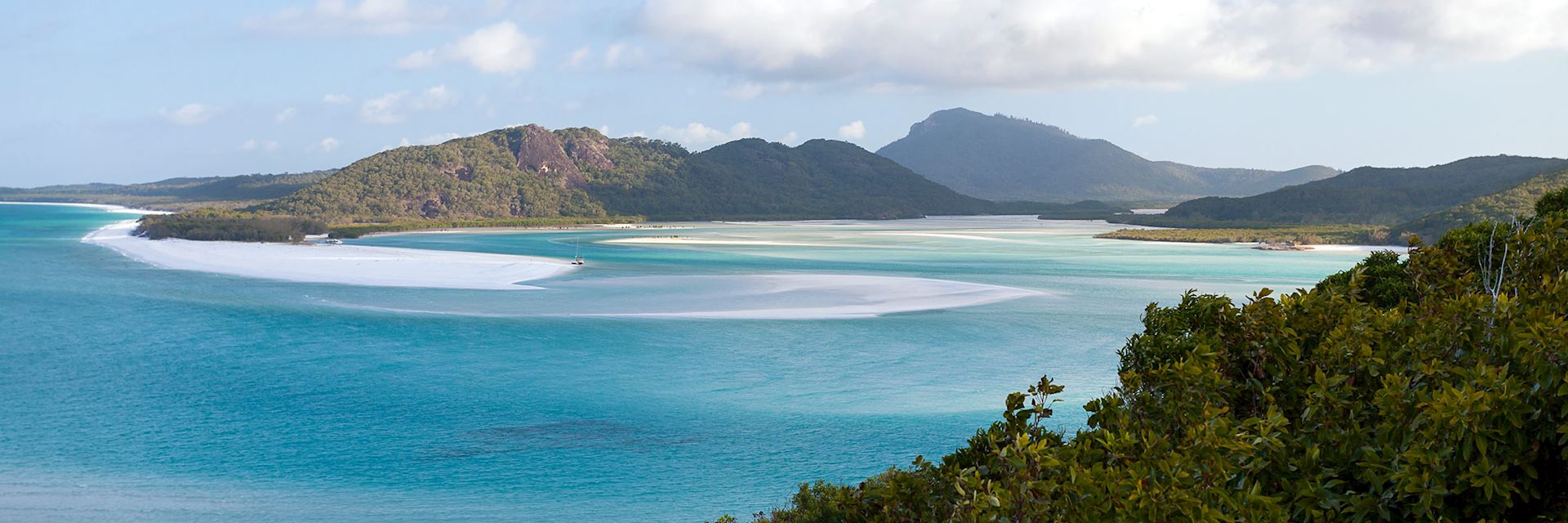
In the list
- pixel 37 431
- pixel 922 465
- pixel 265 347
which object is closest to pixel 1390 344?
pixel 922 465

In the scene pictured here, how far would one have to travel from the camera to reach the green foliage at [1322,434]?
4453 millimetres

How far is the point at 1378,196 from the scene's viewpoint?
109625 mm

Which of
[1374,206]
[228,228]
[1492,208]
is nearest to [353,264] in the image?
Answer: [228,228]

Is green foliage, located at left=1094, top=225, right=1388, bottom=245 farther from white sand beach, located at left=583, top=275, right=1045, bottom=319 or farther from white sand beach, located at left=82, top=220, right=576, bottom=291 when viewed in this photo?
white sand beach, located at left=82, top=220, right=576, bottom=291

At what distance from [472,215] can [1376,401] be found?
5637 inches

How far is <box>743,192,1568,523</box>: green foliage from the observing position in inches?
175

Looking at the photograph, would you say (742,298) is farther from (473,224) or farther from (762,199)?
(762,199)

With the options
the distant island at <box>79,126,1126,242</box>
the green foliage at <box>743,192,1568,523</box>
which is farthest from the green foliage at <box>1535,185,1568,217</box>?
the distant island at <box>79,126,1126,242</box>

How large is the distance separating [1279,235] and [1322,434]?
8916 cm

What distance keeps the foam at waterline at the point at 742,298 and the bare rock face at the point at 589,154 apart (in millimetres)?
135575

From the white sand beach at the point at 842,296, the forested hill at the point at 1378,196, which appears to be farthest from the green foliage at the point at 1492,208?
the white sand beach at the point at 842,296

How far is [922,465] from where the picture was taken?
24.5 ft

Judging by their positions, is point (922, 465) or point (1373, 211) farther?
point (1373, 211)

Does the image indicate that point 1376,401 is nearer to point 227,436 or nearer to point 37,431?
point 227,436
